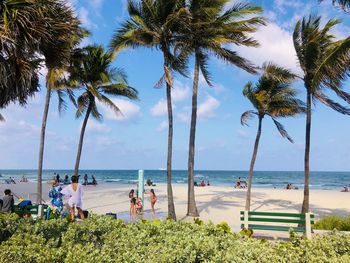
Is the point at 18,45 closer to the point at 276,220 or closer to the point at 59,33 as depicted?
the point at 59,33

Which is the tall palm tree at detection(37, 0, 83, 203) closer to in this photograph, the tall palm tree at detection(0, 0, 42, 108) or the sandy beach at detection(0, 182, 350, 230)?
the tall palm tree at detection(0, 0, 42, 108)

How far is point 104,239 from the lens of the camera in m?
5.33

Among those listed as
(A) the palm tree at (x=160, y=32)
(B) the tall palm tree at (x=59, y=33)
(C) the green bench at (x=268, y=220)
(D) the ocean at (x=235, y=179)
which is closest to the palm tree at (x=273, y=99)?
(A) the palm tree at (x=160, y=32)

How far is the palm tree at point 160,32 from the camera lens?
585 inches

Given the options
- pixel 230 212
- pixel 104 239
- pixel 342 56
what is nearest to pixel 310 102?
pixel 342 56

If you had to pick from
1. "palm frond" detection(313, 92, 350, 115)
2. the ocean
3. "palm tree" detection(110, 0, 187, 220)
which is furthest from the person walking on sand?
the ocean

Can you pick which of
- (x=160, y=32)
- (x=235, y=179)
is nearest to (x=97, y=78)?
(x=160, y=32)

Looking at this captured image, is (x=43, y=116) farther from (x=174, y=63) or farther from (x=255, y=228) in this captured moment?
(x=255, y=228)

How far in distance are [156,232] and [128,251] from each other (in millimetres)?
1520

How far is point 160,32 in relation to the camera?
1538 centimetres

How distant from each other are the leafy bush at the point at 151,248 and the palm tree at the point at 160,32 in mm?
9008

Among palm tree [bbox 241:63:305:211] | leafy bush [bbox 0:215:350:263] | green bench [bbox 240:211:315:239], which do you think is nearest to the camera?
leafy bush [bbox 0:215:350:263]

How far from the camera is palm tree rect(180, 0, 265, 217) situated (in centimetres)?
1512

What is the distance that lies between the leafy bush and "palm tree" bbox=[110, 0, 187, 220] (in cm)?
901
